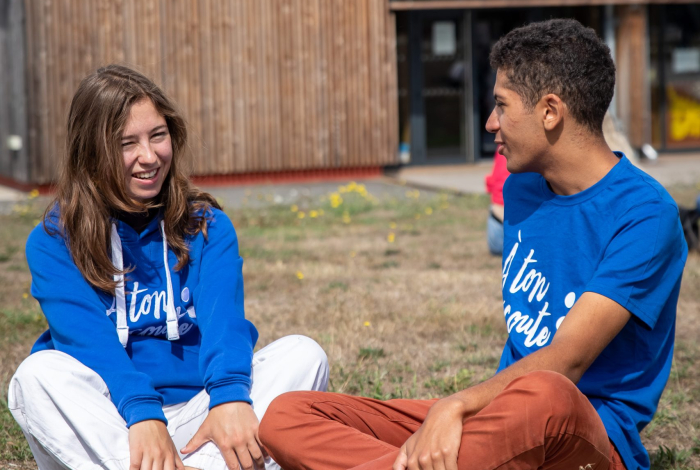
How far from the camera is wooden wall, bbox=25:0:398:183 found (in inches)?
459

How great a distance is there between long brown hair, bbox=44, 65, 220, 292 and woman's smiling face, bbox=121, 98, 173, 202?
0.02m

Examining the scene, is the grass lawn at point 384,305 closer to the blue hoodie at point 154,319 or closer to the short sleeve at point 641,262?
the blue hoodie at point 154,319

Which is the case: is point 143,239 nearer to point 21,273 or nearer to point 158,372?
point 158,372

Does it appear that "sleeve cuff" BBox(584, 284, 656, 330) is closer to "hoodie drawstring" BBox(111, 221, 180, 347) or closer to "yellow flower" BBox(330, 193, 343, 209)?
"hoodie drawstring" BBox(111, 221, 180, 347)

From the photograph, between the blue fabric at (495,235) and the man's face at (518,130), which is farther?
the blue fabric at (495,235)

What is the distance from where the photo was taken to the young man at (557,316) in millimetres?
2025

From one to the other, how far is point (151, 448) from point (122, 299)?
568mm

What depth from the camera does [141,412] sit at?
2.48m

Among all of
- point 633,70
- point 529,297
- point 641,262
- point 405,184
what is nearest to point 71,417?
point 529,297

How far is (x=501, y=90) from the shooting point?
8.16 feet

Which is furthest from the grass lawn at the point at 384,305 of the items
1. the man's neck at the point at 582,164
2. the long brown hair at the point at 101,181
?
the man's neck at the point at 582,164

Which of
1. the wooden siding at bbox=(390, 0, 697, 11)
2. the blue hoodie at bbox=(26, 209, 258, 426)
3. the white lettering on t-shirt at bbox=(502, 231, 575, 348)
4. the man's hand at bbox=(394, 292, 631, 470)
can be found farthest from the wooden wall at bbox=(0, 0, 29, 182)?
the man's hand at bbox=(394, 292, 631, 470)

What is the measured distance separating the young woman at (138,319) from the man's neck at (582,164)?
95cm

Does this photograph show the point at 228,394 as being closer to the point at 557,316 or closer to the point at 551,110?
the point at 557,316
